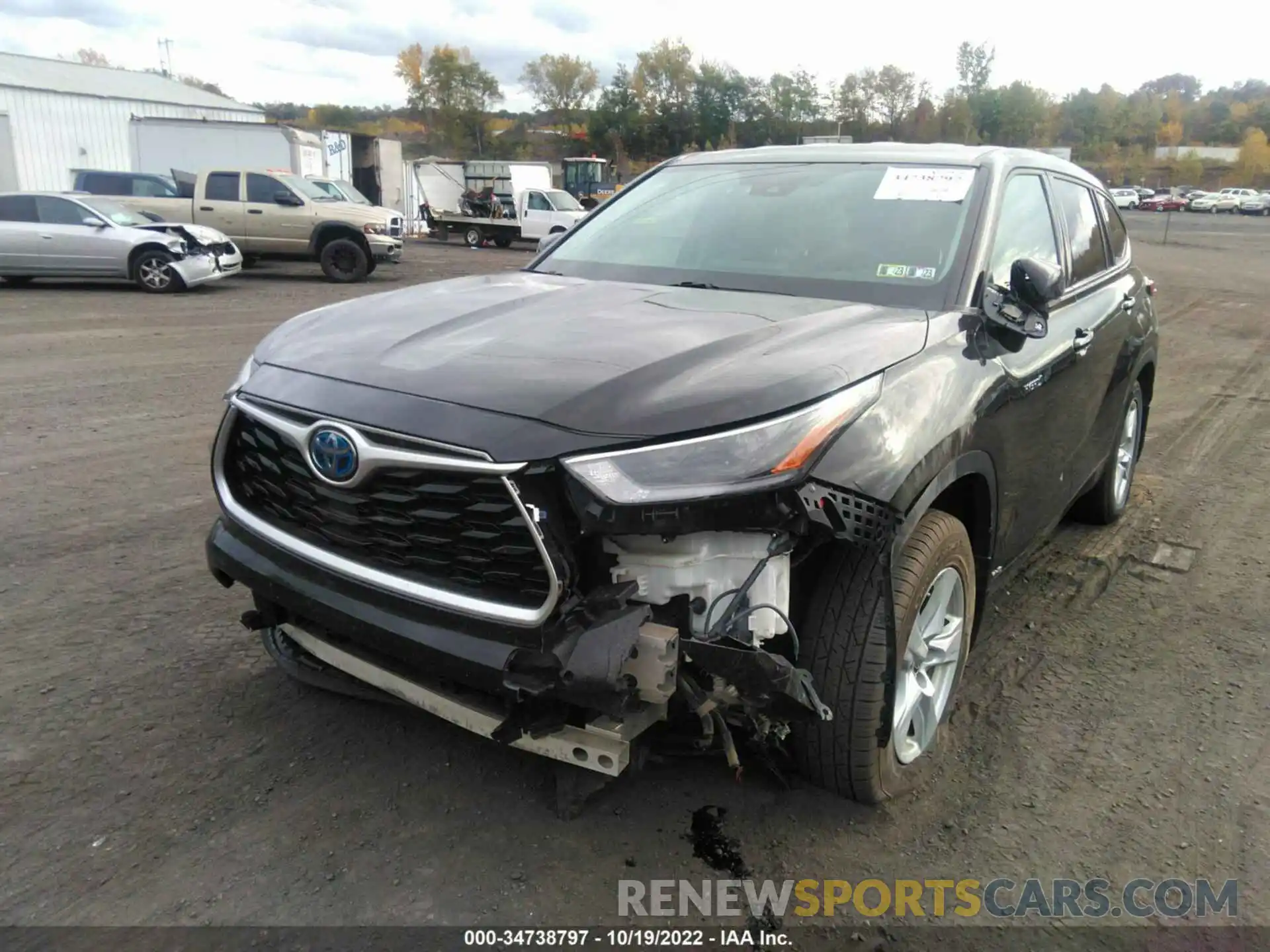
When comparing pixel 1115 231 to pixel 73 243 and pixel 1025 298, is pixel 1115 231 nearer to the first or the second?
pixel 1025 298

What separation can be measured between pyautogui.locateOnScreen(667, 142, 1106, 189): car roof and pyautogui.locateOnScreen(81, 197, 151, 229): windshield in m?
13.1

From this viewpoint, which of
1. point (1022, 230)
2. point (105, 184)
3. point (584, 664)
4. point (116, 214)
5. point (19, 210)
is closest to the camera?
point (584, 664)

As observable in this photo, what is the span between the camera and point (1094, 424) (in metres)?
4.03

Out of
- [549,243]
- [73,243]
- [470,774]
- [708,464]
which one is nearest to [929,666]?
[708,464]

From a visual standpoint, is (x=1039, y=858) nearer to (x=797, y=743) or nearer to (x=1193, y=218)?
(x=797, y=743)

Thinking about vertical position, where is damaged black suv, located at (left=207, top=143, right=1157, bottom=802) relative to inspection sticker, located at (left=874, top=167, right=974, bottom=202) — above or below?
below

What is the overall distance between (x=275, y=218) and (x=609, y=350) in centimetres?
1664

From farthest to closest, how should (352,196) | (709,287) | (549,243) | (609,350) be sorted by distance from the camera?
(352,196), (549,243), (709,287), (609,350)

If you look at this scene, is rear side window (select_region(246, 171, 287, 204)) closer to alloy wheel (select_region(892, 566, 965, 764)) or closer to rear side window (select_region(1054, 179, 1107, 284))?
rear side window (select_region(1054, 179, 1107, 284))

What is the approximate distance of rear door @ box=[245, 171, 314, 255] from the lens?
676 inches

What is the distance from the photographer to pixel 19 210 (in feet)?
46.9

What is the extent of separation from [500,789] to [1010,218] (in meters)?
2.63

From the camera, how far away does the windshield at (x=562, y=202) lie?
2741 cm

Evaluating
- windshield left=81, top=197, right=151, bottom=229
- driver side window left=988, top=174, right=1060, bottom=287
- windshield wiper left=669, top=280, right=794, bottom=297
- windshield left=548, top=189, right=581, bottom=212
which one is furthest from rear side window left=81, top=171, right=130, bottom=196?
driver side window left=988, top=174, right=1060, bottom=287
